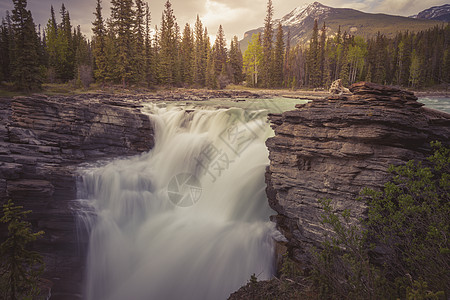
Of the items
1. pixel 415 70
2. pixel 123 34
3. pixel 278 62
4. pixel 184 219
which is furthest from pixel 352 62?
pixel 184 219

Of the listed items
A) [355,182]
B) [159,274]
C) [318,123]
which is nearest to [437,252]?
[355,182]

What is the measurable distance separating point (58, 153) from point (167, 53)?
40.2 metres

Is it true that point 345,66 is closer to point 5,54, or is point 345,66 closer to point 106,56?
point 106,56

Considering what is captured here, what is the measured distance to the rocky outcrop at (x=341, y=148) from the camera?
6.67 meters

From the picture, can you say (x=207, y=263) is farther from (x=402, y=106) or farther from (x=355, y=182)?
(x=402, y=106)

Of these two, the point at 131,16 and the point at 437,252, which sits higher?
the point at 131,16

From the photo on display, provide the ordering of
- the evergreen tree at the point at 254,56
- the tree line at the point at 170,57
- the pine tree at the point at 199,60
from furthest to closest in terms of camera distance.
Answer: the evergreen tree at the point at 254,56 → the pine tree at the point at 199,60 → the tree line at the point at 170,57

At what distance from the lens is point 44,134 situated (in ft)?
42.4

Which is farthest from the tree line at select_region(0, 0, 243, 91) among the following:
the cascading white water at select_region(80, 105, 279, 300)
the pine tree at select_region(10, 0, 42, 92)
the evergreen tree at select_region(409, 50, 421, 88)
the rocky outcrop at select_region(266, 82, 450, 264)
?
the evergreen tree at select_region(409, 50, 421, 88)

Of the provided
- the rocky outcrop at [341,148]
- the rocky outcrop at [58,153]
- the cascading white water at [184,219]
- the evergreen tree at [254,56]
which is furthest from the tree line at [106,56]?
the rocky outcrop at [341,148]

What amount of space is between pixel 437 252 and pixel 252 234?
5893mm

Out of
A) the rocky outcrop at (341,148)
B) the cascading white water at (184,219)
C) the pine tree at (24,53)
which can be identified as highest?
the pine tree at (24,53)

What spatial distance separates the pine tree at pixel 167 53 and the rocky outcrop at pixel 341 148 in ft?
131

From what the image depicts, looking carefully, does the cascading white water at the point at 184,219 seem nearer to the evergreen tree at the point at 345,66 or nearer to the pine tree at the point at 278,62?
the pine tree at the point at 278,62
